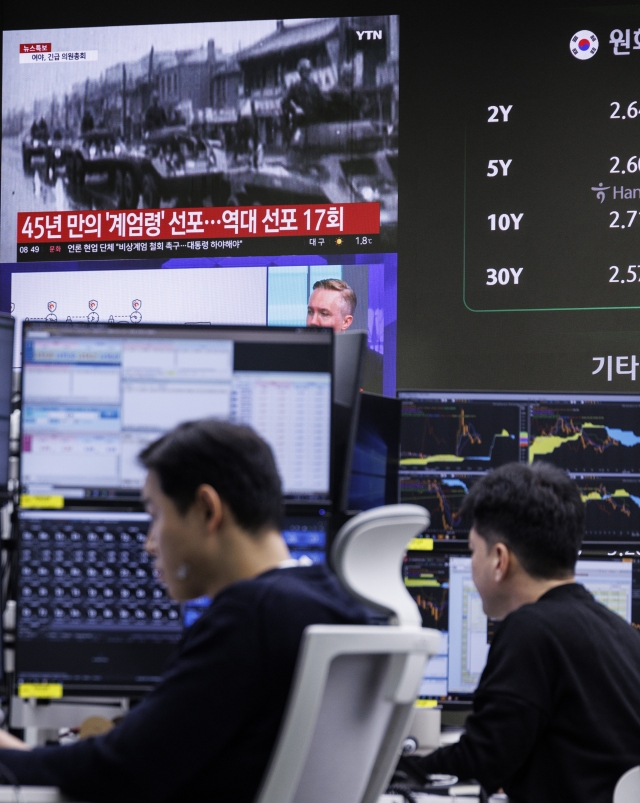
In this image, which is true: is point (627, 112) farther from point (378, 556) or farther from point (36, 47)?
point (378, 556)

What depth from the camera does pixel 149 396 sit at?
1.81 meters

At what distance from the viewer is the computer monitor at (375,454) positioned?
212 centimetres

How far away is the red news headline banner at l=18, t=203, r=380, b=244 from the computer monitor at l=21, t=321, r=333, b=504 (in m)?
2.25

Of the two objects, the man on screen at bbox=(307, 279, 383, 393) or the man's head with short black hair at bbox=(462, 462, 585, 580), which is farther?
the man on screen at bbox=(307, 279, 383, 393)

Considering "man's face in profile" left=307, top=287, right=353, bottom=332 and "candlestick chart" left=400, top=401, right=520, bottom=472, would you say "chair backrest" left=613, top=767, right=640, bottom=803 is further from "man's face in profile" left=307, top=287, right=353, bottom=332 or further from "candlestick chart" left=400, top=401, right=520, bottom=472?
"man's face in profile" left=307, top=287, right=353, bottom=332

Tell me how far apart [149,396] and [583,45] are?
9.12 feet

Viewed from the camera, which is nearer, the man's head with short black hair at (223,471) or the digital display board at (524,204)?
the man's head with short black hair at (223,471)

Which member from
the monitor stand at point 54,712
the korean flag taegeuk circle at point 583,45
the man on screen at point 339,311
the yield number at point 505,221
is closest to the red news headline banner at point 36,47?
the man on screen at point 339,311

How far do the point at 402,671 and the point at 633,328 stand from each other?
293 cm

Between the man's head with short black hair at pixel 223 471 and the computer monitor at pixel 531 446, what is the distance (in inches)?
45.3

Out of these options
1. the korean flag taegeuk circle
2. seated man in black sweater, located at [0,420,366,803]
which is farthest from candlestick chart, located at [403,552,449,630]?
the korean flag taegeuk circle

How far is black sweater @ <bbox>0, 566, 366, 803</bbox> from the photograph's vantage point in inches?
45.6

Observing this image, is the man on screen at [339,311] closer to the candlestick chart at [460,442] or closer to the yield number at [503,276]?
the yield number at [503,276]

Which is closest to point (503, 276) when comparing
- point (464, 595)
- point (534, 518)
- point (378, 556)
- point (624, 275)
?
point (624, 275)
